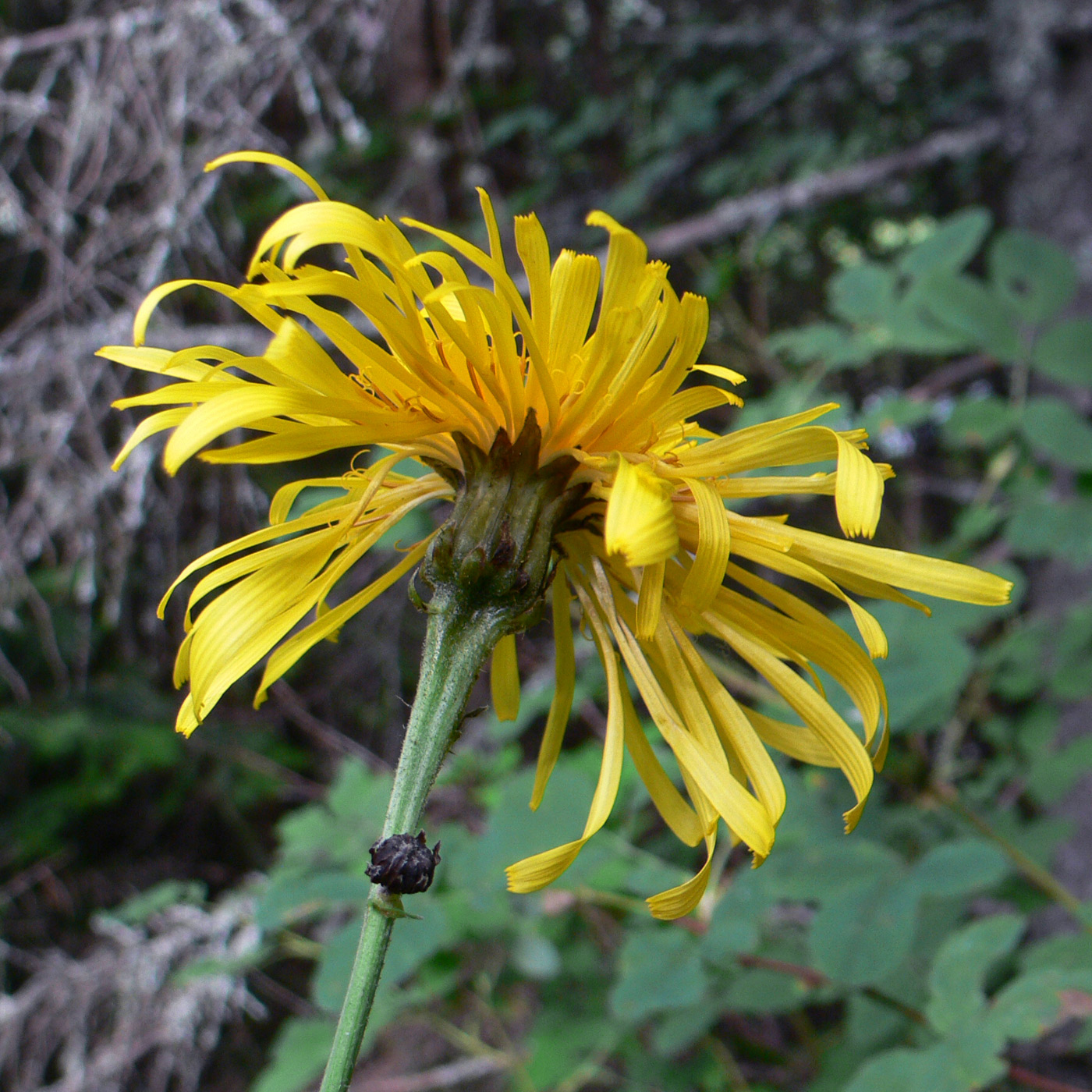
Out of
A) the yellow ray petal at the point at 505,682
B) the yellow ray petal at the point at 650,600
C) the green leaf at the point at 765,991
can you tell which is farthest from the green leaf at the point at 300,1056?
the yellow ray petal at the point at 650,600

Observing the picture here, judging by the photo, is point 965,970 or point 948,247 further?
point 948,247

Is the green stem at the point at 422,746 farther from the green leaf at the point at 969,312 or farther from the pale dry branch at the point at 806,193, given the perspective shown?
the pale dry branch at the point at 806,193

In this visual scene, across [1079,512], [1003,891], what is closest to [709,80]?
[1079,512]

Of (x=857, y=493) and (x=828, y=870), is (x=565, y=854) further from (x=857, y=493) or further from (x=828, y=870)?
(x=828, y=870)

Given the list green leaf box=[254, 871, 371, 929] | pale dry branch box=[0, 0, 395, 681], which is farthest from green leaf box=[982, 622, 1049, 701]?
pale dry branch box=[0, 0, 395, 681]

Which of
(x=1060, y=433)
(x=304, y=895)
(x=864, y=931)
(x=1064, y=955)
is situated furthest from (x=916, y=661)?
(x=304, y=895)

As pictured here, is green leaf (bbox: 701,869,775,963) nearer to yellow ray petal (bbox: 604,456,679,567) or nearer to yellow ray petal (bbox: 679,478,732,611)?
yellow ray petal (bbox: 679,478,732,611)
